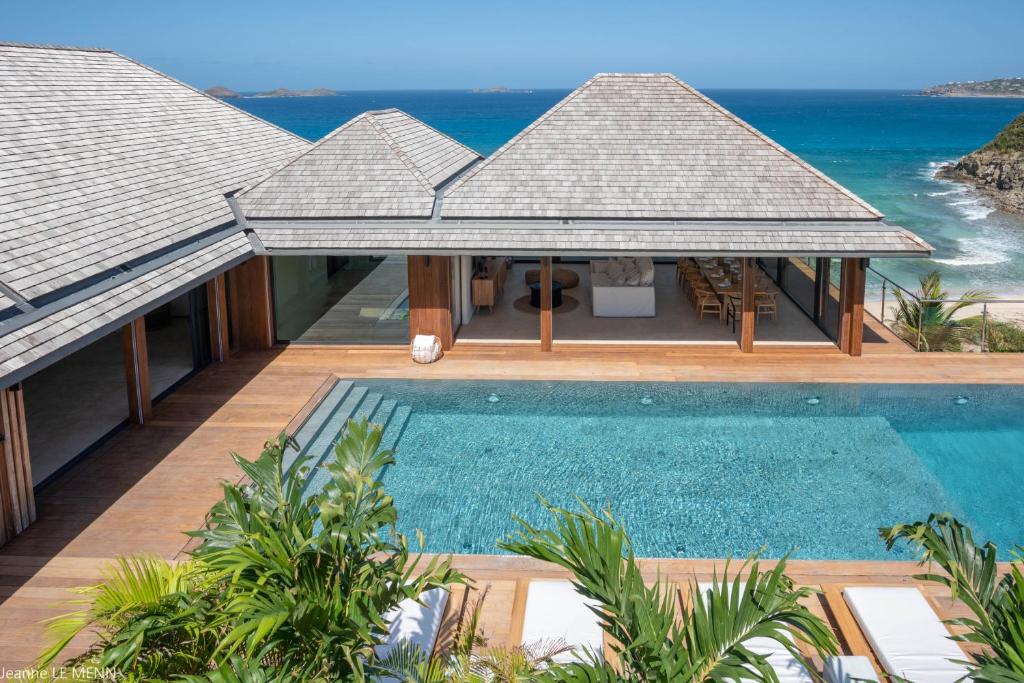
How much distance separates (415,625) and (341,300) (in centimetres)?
1096

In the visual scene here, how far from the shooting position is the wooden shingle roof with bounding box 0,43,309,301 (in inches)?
446

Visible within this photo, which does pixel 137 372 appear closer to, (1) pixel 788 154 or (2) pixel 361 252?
(2) pixel 361 252

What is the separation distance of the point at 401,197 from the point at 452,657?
10.5 m

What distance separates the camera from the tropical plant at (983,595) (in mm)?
4879

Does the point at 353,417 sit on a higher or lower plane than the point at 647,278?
lower

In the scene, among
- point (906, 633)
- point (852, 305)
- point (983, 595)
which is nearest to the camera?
point (983, 595)

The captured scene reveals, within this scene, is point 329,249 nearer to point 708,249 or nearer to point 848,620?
point 708,249

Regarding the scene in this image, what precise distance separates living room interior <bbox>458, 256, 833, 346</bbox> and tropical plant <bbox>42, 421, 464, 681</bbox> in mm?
11173

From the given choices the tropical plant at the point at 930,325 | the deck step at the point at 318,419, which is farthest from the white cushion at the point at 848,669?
the tropical plant at the point at 930,325

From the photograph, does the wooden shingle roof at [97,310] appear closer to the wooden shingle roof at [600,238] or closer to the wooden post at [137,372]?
the wooden post at [137,372]

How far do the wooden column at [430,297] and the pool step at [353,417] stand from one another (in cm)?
203

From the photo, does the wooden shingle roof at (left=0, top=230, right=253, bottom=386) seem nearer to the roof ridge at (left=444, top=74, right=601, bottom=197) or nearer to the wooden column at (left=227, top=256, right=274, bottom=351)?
the wooden column at (left=227, top=256, right=274, bottom=351)

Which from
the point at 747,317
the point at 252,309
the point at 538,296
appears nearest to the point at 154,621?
the point at 252,309

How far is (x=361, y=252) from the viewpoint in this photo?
1558cm
